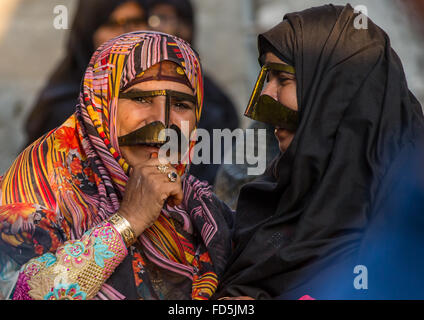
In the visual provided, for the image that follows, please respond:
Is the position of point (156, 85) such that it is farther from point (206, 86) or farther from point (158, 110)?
point (206, 86)

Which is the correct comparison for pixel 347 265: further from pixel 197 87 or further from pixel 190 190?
pixel 197 87

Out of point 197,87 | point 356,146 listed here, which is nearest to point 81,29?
point 197,87

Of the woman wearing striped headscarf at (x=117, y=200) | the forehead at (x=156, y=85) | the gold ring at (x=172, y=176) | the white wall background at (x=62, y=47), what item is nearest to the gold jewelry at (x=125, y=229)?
the woman wearing striped headscarf at (x=117, y=200)

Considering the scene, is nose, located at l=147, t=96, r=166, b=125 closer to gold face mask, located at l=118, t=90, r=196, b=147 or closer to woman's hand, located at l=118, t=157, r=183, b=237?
gold face mask, located at l=118, t=90, r=196, b=147

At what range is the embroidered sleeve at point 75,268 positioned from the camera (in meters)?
2.36

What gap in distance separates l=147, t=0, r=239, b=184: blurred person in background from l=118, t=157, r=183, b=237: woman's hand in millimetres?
2601

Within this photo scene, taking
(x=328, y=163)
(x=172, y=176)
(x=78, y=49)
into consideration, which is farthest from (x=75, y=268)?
(x=78, y=49)

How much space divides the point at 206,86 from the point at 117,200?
339 cm

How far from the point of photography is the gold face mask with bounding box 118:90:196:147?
2.75 meters

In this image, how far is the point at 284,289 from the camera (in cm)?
254

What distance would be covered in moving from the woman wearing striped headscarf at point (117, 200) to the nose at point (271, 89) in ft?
1.09

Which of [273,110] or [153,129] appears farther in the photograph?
[273,110]

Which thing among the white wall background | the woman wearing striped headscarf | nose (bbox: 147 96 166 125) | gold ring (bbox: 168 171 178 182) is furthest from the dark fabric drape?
the white wall background

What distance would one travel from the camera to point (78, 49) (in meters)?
5.57
